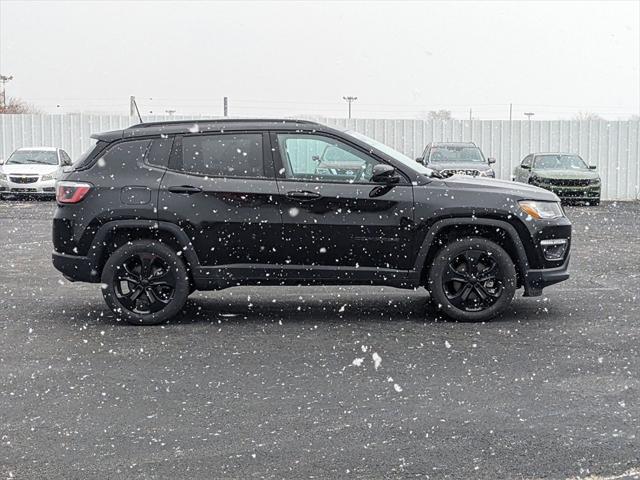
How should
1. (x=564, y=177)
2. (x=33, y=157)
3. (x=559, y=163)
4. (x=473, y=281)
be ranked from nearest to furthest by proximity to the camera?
(x=473, y=281) → (x=564, y=177) → (x=559, y=163) → (x=33, y=157)

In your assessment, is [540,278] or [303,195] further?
[540,278]

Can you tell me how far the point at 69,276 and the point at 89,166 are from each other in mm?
971

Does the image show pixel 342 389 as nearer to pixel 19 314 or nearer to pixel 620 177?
pixel 19 314

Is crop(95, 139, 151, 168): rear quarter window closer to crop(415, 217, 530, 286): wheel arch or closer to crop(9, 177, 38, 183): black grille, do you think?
crop(415, 217, 530, 286): wheel arch

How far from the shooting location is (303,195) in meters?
7.43

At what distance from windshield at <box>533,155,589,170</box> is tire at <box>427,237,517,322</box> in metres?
18.0

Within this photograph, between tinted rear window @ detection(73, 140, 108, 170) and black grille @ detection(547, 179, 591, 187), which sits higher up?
tinted rear window @ detection(73, 140, 108, 170)

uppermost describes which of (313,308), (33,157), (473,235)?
(33,157)

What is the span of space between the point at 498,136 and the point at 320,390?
2561cm

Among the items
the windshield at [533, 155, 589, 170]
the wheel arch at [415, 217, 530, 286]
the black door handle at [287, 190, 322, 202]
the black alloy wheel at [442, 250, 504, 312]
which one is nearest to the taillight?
the black door handle at [287, 190, 322, 202]

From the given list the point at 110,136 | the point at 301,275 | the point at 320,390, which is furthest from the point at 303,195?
the point at 320,390

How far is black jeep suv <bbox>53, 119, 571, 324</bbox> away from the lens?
7.46 metres

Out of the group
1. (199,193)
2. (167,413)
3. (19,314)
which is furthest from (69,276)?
(167,413)

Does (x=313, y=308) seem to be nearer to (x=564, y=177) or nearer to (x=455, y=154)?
(x=455, y=154)
